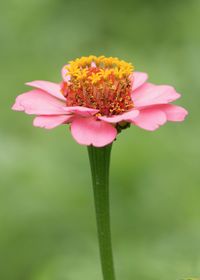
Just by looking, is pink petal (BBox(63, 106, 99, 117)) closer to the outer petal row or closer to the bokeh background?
the outer petal row

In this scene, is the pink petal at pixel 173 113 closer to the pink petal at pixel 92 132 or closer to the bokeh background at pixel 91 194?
the pink petal at pixel 92 132

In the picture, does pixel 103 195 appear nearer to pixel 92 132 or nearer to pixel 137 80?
pixel 92 132

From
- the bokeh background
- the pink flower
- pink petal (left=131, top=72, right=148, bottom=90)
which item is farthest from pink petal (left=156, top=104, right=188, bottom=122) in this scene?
the bokeh background

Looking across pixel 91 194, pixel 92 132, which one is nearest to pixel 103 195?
pixel 92 132

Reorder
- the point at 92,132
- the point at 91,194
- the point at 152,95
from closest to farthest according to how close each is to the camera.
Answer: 1. the point at 92,132
2. the point at 152,95
3. the point at 91,194

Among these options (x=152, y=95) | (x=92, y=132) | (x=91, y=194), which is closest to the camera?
(x=92, y=132)

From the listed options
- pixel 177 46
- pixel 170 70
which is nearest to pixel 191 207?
pixel 170 70

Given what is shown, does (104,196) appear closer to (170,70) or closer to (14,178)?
(14,178)
